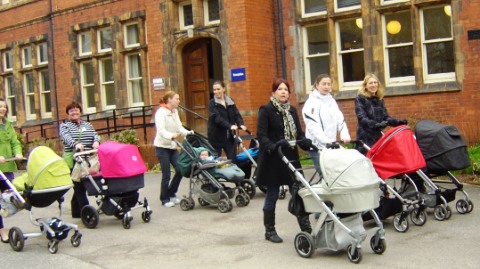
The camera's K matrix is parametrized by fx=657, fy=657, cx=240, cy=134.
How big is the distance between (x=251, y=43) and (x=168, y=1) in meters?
3.02

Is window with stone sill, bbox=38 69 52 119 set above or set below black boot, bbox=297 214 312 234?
above

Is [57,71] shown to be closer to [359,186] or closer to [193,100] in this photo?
[193,100]

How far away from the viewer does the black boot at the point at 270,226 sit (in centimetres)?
753

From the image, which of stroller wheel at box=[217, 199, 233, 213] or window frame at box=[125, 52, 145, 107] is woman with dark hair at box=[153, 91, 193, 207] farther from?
window frame at box=[125, 52, 145, 107]

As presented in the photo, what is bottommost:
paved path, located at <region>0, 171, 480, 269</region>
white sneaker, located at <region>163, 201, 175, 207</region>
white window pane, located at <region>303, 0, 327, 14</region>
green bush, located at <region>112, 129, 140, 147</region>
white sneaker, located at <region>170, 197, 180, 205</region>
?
paved path, located at <region>0, 171, 480, 269</region>

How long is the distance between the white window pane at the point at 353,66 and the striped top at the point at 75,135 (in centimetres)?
792

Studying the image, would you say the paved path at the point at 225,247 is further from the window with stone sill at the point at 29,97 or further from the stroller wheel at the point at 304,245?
the window with stone sill at the point at 29,97

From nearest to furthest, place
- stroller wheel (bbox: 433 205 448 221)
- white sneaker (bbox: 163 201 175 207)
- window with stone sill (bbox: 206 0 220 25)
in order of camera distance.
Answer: stroller wheel (bbox: 433 205 448 221)
white sneaker (bbox: 163 201 175 207)
window with stone sill (bbox: 206 0 220 25)

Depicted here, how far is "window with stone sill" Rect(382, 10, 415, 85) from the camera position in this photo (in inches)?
585

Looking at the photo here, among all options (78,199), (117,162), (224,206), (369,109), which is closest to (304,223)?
(369,109)

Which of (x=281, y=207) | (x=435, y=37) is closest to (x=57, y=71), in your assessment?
(x=435, y=37)

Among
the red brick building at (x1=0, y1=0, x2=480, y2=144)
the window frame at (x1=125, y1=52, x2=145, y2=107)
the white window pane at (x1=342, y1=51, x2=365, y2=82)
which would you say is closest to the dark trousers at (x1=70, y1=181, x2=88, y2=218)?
the red brick building at (x1=0, y1=0, x2=480, y2=144)

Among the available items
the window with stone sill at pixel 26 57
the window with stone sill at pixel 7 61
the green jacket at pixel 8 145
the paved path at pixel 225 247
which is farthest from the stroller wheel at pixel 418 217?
the window with stone sill at pixel 7 61

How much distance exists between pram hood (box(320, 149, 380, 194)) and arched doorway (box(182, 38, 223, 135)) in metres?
11.6
